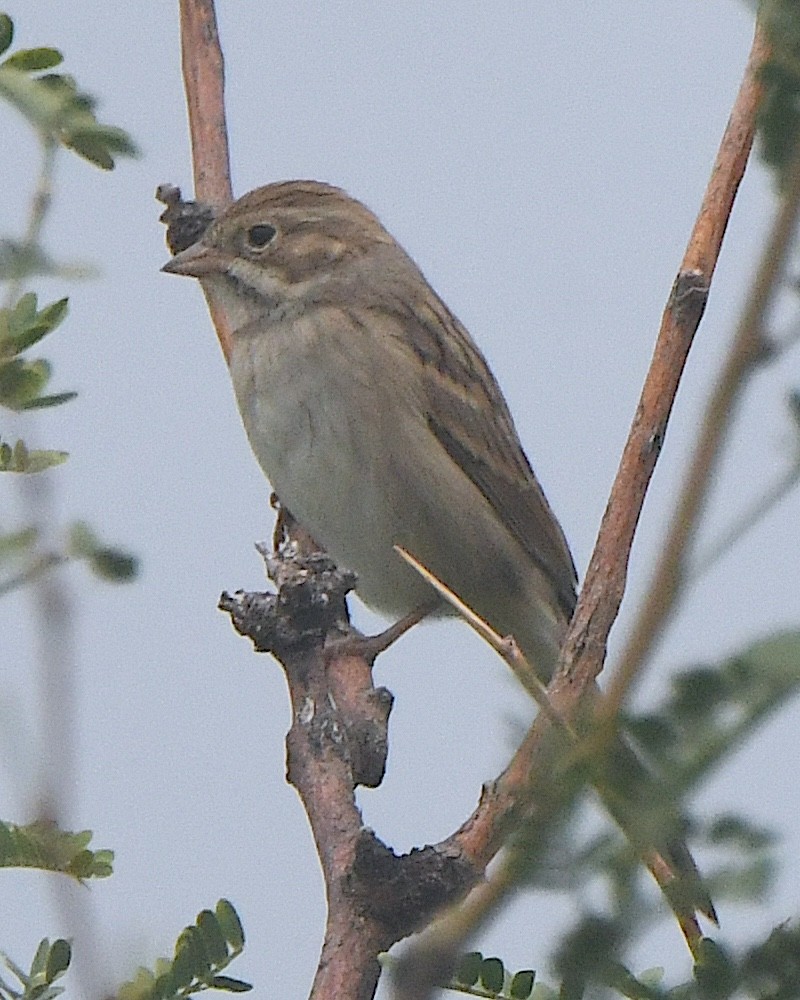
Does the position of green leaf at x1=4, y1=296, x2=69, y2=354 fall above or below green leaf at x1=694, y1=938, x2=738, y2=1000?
above

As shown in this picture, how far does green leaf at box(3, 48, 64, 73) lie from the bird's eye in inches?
136

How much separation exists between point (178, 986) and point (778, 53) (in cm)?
107

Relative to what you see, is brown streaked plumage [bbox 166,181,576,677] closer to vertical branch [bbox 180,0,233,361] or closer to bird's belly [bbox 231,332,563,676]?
bird's belly [bbox 231,332,563,676]

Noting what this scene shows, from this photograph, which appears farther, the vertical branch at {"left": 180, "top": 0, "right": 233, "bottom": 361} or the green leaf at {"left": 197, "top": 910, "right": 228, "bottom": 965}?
the vertical branch at {"left": 180, "top": 0, "right": 233, "bottom": 361}

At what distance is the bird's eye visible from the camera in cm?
482

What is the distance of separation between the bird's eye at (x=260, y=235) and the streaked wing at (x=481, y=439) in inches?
17.8

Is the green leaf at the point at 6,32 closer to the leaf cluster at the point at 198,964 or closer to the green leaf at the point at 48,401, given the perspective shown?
the green leaf at the point at 48,401

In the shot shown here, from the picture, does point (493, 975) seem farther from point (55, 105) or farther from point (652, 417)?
point (55, 105)

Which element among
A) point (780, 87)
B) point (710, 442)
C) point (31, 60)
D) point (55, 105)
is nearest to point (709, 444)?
point (710, 442)

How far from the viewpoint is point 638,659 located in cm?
62

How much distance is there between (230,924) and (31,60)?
0.83 m

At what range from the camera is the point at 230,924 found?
5.28 feet

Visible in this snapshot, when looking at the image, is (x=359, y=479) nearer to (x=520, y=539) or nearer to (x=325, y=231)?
(x=520, y=539)

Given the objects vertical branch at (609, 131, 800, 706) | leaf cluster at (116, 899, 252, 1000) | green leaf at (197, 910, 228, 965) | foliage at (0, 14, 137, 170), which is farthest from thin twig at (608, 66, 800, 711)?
green leaf at (197, 910, 228, 965)
